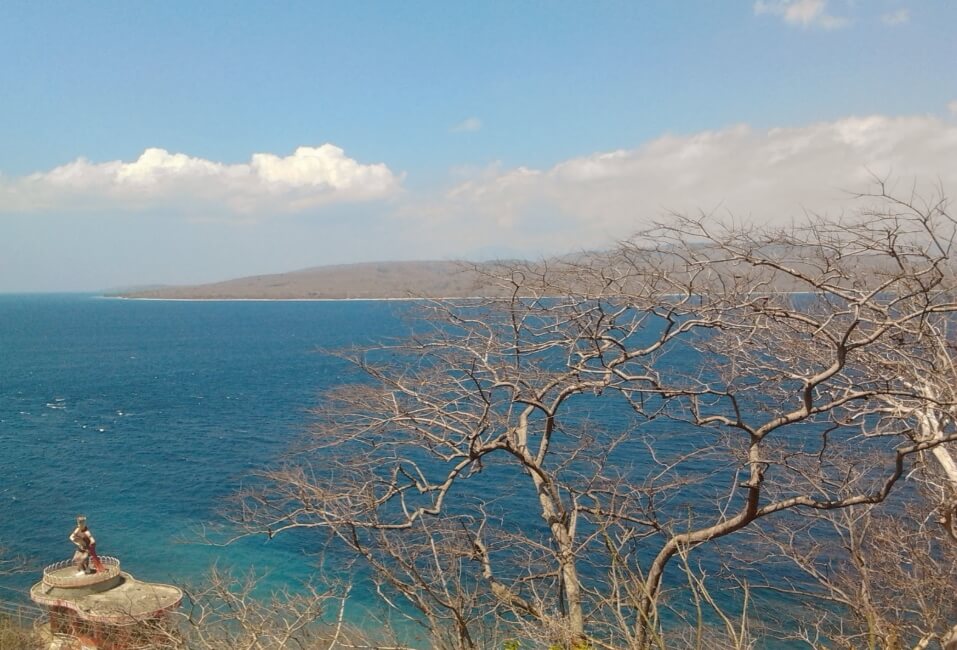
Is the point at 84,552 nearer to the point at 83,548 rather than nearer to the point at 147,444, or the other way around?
the point at 83,548

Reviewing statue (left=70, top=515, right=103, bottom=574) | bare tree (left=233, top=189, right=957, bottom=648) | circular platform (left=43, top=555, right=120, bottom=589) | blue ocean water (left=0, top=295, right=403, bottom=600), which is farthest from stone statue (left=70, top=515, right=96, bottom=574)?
bare tree (left=233, top=189, right=957, bottom=648)

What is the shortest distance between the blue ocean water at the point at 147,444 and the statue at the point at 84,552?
2.99 metres

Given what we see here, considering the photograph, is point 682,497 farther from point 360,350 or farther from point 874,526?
point 360,350

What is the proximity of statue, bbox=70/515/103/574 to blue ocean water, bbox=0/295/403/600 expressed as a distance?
118 inches

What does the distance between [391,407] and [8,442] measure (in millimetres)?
35716

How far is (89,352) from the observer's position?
76.6m

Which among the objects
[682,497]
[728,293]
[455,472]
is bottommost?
[682,497]

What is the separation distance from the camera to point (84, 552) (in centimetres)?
1580

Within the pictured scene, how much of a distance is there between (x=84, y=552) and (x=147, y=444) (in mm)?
20678

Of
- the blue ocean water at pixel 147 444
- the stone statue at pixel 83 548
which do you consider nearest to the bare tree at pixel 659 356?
the blue ocean water at pixel 147 444

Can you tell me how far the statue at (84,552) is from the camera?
15.4 meters

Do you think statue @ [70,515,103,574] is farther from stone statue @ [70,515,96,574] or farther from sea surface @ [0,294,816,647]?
sea surface @ [0,294,816,647]

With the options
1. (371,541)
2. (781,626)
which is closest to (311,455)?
(371,541)

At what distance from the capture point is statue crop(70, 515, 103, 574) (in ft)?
50.4
